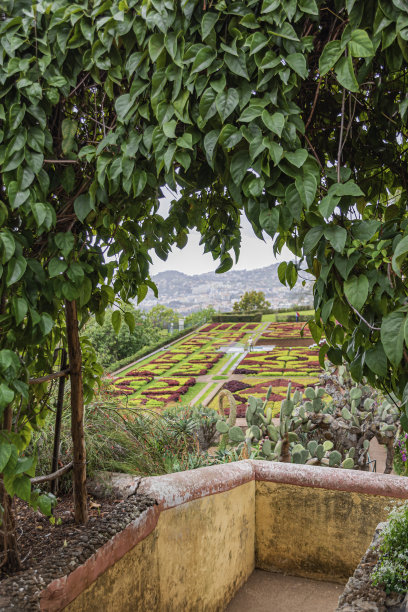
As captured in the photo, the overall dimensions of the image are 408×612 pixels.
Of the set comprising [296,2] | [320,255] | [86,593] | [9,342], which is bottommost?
[86,593]

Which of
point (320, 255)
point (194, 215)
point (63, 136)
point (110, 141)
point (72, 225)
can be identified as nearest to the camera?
point (320, 255)

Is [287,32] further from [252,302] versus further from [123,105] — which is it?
[252,302]

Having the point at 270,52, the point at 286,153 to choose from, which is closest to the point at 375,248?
the point at 286,153

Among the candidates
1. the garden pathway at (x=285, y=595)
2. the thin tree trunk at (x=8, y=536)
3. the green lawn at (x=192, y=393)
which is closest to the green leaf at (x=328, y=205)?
the thin tree trunk at (x=8, y=536)

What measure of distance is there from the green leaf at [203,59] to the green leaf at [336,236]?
432 millimetres

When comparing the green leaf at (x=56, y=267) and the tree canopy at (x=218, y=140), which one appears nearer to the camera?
the tree canopy at (x=218, y=140)

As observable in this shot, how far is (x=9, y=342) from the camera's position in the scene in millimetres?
1346

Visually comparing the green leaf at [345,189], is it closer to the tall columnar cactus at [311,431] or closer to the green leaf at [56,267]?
the green leaf at [56,267]

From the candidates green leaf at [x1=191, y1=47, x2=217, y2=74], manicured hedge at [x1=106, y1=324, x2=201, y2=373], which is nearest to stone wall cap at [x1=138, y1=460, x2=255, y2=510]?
green leaf at [x1=191, y1=47, x2=217, y2=74]

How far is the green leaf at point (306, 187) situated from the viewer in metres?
1.00

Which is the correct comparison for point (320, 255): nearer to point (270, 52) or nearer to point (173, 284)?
point (270, 52)

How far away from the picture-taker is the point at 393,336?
922 mm

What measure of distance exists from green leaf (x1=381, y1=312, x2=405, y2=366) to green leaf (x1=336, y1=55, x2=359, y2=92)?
448mm

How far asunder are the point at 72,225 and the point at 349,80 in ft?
2.88
